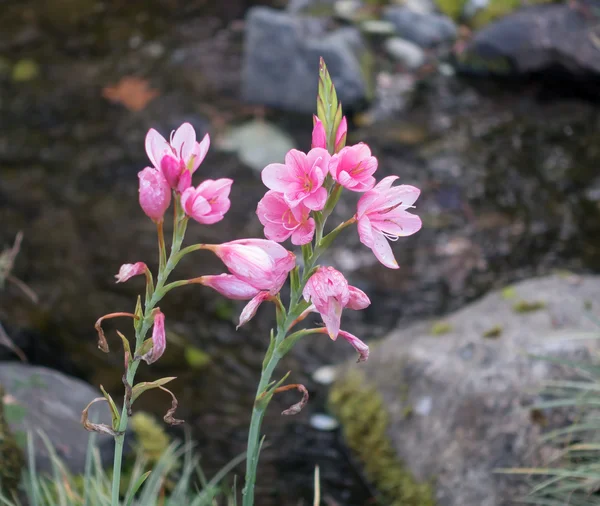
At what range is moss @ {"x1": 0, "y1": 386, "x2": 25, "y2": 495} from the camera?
2143 mm

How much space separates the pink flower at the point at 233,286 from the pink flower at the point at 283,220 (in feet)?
0.28

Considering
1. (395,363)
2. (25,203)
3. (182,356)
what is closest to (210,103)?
(25,203)

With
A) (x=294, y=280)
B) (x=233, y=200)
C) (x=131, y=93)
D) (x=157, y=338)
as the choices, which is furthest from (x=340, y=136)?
(x=131, y=93)

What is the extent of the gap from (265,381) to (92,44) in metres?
5.55

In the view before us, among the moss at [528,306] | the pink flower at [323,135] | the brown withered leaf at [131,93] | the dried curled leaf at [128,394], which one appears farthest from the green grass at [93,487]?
the brown withered leaf at [131,93]

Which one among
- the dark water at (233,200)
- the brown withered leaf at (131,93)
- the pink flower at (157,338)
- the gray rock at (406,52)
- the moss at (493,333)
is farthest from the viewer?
the gray rock at (406,52)

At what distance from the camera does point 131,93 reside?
5.62m

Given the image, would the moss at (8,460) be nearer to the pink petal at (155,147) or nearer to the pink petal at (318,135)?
the pink petal at (155,147)

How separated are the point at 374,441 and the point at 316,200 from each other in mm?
2072

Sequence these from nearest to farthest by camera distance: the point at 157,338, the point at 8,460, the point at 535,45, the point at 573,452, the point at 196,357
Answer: the point at 157,338 → the point at 8,460 → the point at 573,452 → the point at 196,357 → the point at 535,45

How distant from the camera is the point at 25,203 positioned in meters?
4.49

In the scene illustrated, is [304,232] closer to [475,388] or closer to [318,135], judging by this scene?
[318,135]

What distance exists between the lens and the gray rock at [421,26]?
6.38 metres

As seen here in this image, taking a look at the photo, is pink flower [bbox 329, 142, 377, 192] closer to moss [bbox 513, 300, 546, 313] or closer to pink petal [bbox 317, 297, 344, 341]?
pink petal [bbox 317, 297, 344, 341]
